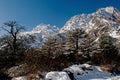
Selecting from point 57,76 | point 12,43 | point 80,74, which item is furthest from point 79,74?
point 12,43

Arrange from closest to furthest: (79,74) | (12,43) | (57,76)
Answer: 1. (57,76)
2. (79,74)
3. (12,43)

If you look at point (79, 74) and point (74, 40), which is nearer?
point (79, 74)

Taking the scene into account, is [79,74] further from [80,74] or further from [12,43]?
[12,43]

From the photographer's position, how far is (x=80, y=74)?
2059 centimetres

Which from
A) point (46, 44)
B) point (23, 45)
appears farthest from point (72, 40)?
point (23, 45)

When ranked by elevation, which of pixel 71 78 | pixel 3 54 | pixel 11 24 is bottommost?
pixel 71 78

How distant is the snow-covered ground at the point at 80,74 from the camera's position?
17875 mm

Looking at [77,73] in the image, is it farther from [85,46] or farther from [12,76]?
[85,46]

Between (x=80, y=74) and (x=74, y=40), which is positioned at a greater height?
(x=74, y=40)

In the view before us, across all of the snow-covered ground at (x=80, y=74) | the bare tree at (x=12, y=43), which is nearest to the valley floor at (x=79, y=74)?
the snow-covered ground at (x=80, y=74)

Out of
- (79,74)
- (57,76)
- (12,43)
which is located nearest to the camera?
(57,76)

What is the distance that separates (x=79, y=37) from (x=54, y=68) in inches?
1033

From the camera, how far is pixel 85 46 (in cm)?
4516

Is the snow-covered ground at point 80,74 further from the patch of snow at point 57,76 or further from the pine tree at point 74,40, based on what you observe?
the pine tree at point 74,40
